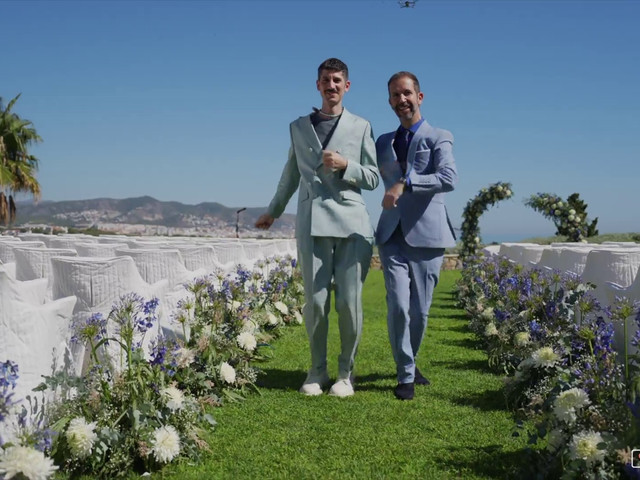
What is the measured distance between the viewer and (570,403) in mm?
2844

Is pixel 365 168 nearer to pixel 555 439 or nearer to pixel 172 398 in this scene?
pixel 172 398

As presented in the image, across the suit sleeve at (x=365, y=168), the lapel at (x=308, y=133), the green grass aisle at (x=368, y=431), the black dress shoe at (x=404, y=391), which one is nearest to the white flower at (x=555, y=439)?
the green grass aisle at (x=368, y=431)

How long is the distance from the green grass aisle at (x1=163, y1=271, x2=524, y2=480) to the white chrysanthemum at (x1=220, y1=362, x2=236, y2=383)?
16 cm

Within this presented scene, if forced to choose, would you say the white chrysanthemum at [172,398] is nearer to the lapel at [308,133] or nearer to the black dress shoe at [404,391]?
the black dress shoe at [404,391]

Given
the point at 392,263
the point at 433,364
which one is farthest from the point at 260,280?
the point at 392,263

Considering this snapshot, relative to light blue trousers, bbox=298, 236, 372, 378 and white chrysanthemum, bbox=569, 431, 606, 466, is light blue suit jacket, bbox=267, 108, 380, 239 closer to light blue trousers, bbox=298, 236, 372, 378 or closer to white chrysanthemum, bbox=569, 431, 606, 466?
light blue trousers, bbox=298, 236, 372, 378

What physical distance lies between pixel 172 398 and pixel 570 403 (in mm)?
1683

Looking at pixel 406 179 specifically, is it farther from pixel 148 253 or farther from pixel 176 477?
pixel 176 477

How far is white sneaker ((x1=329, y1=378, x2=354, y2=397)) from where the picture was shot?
15.4ft

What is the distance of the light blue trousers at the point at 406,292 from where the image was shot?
4.71 metres

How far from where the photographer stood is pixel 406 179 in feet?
15.0

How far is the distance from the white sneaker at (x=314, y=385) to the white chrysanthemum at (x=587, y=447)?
87.5 inches

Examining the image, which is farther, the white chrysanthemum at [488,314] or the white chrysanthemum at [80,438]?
the white chrysanthemum at [488,314]

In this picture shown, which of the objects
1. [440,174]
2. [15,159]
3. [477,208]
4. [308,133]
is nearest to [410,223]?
[440,174]
